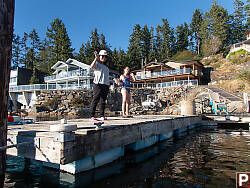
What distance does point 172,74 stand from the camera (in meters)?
33.1

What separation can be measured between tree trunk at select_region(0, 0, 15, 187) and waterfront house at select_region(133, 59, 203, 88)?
1163 inches

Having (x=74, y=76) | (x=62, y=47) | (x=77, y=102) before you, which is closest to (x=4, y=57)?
(x=77, y=102)

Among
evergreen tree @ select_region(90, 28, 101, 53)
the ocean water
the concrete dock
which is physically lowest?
the ocean water

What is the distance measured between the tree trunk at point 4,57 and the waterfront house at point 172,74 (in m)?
29.5

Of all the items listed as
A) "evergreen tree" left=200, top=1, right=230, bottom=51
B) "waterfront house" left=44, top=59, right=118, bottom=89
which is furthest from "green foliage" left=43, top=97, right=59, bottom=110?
"evergreen tree" left=200, top=1, right=230, bottom=51

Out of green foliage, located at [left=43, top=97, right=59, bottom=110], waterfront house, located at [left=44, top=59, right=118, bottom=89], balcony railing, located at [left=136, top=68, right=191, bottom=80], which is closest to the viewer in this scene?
green foliage, located at [left=43, top=97, right=59, bottom=110]

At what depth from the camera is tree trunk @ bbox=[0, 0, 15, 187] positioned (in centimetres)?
266

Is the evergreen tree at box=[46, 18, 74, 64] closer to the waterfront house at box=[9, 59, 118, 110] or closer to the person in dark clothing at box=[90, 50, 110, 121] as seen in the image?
the waterfront house at box=[9, 59, 118, 110]

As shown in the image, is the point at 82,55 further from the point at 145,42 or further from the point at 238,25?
the point at 238,25

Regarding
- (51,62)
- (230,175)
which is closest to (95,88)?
(230,175)

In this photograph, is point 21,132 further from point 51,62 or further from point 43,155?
point 51,62

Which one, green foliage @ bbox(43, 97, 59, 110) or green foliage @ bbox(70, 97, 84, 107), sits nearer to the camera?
green foliage @ bbox(43, 97, 59, 110)

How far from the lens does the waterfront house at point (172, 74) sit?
103ft

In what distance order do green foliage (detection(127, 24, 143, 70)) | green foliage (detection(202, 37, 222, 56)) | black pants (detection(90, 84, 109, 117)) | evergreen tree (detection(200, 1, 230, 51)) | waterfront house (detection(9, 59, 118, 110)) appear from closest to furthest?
black pants (detection(90, 84, 109, 117)), waterfront house (detection(9, 59, 118, 110)), green foliage (detection(202, 37, 222, 56)), evergreen tree (detection(200, 1, 230, 51)), green foliage (detection(127, 24, 143, 70))
